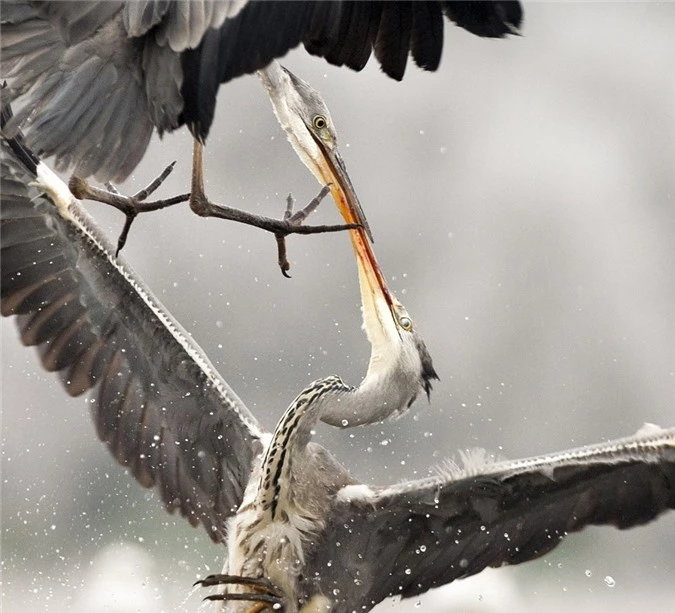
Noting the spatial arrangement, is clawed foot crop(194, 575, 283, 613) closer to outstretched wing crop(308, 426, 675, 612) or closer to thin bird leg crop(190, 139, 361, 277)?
outstretched wing crop(308, 426, 675, 612)

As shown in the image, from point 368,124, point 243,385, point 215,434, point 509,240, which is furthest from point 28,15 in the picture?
point 509,240

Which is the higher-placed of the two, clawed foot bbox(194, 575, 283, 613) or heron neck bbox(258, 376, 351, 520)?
heron neck bbox(258, 376, 351, 520)

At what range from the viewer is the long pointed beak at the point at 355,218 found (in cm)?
179

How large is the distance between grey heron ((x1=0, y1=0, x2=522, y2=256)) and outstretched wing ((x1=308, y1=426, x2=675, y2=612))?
602mm

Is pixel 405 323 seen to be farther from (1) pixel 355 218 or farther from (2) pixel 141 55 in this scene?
(2) pixel 141 55

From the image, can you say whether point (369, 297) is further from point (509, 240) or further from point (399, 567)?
point (509, 240)

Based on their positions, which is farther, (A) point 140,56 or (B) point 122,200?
(B) point 122,200

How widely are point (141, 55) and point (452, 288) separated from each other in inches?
67.7

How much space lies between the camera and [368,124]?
3041 mm

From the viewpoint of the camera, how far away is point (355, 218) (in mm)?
1826

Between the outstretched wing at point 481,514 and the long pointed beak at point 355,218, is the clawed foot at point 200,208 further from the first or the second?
the outstretched wing at point 481,514

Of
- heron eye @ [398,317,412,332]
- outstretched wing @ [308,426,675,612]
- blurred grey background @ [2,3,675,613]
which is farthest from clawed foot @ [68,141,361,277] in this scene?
blurred grey background @ [2,3,675,613]

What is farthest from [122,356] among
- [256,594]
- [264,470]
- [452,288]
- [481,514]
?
[452,288]

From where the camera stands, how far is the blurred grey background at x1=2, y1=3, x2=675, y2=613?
2459mm
